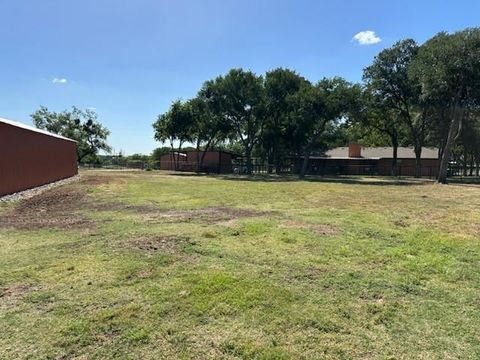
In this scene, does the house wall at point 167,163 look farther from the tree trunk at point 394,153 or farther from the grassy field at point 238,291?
the grassy field at point 238,291

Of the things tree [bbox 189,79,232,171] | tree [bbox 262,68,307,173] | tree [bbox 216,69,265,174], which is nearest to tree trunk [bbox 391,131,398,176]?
tree [bbox 262,68,307,173]

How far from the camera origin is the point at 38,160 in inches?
768

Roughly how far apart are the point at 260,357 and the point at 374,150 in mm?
50903

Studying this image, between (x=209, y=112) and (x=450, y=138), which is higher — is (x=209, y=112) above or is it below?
above

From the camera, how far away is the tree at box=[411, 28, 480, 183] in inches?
942

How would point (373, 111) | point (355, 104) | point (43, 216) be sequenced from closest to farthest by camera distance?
point (43, 216) → point (355, 104) → point (373, 111)

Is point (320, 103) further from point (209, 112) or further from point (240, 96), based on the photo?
point (209, 112)

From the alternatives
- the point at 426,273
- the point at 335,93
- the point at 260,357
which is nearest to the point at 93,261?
the point at 260,357

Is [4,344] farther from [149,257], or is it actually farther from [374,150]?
[374,150]

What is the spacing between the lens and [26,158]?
17078 millimetres

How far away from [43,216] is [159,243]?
466 cm

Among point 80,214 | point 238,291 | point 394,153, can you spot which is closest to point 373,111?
point 394,153

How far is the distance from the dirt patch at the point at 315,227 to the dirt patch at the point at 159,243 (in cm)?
235

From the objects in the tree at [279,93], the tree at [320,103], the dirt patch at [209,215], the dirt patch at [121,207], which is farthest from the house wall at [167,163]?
the dirt patch at [209,215]
